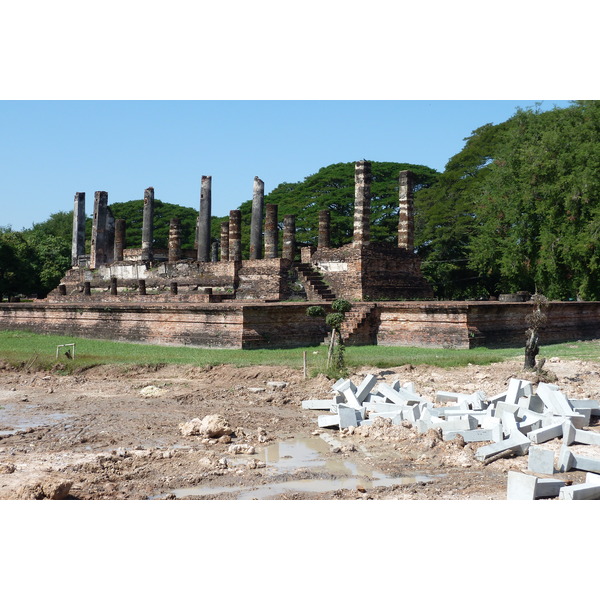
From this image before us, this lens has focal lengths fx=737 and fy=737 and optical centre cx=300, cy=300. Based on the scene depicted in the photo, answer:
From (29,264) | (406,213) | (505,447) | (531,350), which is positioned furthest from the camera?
(29,264)

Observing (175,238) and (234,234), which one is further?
(175,238)

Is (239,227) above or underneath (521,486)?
above

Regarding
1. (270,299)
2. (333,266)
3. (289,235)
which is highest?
(289,235)

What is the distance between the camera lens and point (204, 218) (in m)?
28.8

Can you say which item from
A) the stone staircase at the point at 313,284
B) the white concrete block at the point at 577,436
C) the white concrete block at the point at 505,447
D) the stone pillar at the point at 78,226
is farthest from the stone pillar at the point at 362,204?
the stone pillar at the point at 78,226

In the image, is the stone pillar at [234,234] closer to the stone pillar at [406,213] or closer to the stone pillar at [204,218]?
the stone pillar at [204,218]

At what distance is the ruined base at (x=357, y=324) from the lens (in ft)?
47.4

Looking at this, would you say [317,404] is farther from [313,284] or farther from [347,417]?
[313,284]

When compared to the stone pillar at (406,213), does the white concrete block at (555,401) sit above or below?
below

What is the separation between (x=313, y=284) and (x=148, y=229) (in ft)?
36.2

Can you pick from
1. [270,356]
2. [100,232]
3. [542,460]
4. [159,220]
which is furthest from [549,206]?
[159,220]

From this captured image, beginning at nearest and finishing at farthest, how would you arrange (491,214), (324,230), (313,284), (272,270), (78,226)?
(313,284), (272,270), (491,214), (324,230), (78,226)

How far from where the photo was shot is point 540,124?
2408cm

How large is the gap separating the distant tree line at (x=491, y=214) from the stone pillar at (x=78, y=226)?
8.41 feet
